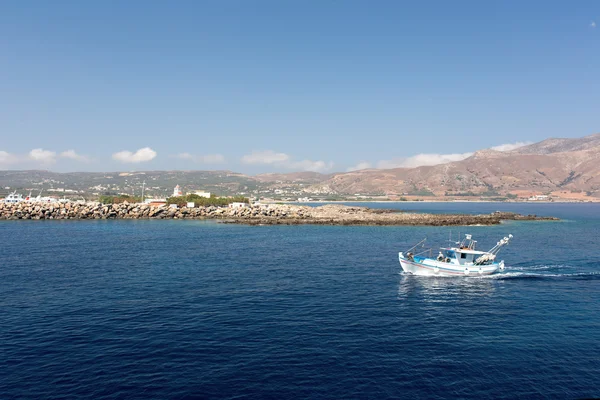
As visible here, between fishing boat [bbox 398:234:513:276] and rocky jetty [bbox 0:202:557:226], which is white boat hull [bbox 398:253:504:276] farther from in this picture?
rocky jetty [bbox 0:202:557:226]

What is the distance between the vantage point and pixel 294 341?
29.9 meters

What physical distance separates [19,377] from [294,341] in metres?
17.0

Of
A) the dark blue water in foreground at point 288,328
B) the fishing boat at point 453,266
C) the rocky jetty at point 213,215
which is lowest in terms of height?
the dark blue water in foreground at point 288,328

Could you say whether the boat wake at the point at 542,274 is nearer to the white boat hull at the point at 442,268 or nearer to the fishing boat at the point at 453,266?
the white boat hull at the point at 442,268

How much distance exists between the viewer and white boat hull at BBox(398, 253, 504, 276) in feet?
179

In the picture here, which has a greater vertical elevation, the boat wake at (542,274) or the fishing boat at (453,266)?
the fishing boat at (453,266)

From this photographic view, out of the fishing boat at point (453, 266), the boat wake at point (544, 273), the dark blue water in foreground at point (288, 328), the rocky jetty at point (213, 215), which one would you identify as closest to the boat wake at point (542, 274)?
the boat wake at point (544, 273)

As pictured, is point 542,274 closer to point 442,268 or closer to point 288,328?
point 442,268

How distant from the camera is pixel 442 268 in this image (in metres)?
54.9

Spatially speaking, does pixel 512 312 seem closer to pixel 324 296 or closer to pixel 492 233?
pixel 324 296

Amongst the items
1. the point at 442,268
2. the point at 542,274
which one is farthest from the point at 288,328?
the point at 542,274

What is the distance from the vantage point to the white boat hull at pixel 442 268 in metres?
54.6

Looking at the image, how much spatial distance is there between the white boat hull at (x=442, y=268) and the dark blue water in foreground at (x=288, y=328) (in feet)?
5.08

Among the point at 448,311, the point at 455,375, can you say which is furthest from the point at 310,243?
the point at 455,375
